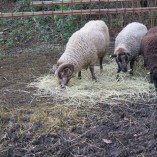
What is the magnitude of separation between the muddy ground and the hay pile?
0.21m

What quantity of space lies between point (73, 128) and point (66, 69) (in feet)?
6.15

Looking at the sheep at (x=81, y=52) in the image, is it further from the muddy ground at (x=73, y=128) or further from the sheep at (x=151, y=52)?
the sheep at (x=151, y=52)

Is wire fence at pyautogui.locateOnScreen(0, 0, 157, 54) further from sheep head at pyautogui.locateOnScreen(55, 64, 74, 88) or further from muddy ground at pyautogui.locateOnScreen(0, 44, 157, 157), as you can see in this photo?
muddy ground at pyautogui.locateOnScreen(0, 44, 157, 157)

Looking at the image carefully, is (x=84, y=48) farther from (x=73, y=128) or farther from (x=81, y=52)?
(x=73, y=128)

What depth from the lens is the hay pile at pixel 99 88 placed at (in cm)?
675

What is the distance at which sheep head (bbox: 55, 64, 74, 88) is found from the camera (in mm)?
7254

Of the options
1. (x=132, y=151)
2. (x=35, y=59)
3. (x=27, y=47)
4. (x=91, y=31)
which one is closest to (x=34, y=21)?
(x=27, y=47)

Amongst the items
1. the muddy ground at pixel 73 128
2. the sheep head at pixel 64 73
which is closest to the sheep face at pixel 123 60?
the sheep head at pixel 64 73

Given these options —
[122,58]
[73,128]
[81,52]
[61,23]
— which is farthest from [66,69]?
[61,23]

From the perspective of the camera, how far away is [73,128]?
5637mm

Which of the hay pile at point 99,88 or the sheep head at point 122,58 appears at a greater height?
the sheep head at point 122,58

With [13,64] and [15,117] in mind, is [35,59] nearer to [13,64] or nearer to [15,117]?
[13,64]

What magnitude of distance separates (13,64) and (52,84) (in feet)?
5.98

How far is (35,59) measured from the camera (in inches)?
368
